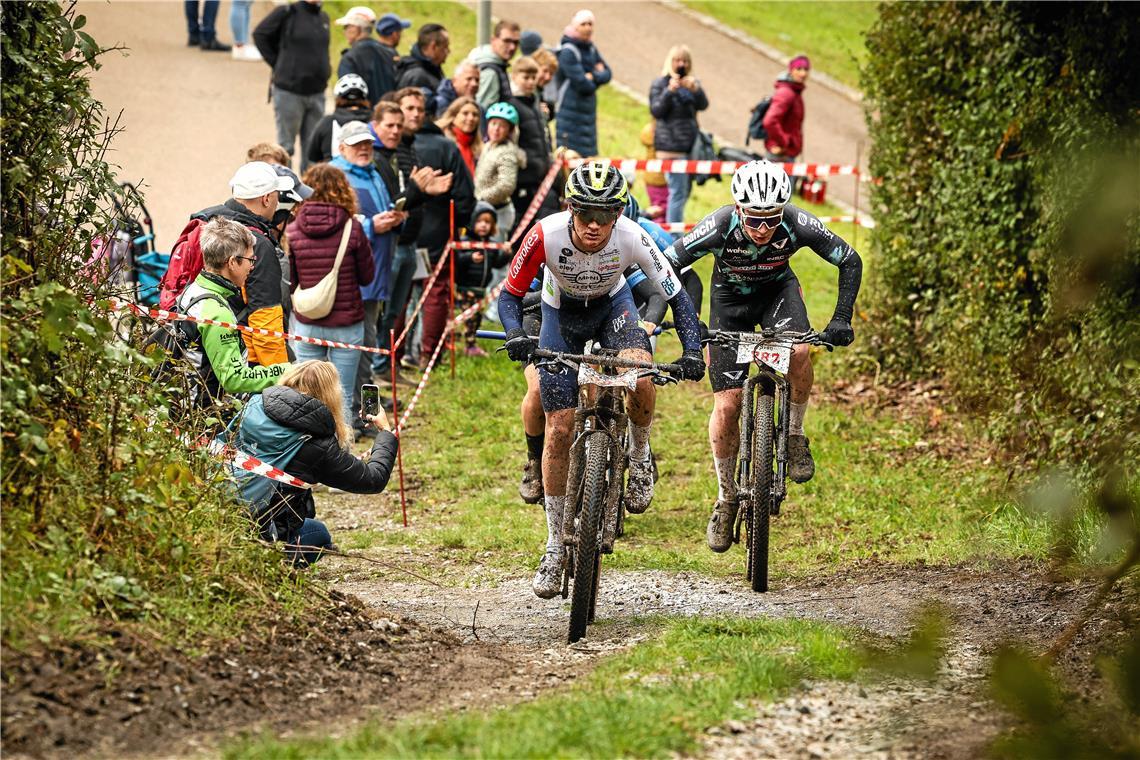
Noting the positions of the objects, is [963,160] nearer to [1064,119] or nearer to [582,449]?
[582,449]

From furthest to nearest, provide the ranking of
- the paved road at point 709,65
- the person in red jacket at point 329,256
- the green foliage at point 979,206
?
the paved road at point 709,65, the person in red jacket at point 329,256, the green foliage at point 979,206

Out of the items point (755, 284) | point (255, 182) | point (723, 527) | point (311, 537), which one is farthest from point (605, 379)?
point (255, 182)

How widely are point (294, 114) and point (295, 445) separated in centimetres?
967

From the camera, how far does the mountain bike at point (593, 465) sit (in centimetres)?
689

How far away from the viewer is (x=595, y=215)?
24.3 ft

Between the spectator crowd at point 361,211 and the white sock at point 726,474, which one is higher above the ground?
the spectator crowd at point 361,211

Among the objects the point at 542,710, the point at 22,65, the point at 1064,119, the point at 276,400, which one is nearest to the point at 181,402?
the point at 276,400

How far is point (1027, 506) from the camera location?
3.07 metres

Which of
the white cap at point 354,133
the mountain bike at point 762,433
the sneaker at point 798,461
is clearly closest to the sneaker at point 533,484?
the mountain bike at point 762,433

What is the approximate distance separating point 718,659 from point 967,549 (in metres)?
3.41

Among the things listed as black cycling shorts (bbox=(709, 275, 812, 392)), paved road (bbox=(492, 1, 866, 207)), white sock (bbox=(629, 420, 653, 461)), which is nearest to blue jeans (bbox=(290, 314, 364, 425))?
white sock (bbox=(629, 420, 653, 461))

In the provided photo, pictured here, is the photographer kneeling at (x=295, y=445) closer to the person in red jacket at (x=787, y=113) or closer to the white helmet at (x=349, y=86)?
the white helmet at (x=349, y=86)

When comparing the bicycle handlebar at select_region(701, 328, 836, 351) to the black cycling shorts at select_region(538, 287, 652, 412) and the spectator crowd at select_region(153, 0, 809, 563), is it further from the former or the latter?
the spectator crowd at select_region(153, 0, 809, 563)

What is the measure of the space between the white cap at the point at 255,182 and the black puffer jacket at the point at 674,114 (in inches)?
378
